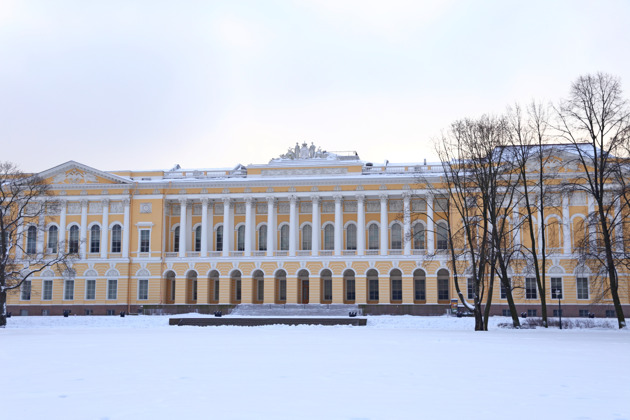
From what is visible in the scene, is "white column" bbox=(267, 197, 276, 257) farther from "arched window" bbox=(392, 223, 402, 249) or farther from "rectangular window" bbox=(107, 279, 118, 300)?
"rectangular window" bbox=(107, 279, 118, 300)

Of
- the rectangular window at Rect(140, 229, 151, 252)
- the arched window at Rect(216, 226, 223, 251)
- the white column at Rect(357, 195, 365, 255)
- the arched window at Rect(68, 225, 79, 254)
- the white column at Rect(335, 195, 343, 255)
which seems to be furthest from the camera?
the arched window at Rect(216, 226, 223, 251)

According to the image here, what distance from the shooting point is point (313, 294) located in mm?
64812

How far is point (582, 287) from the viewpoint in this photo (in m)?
59.5

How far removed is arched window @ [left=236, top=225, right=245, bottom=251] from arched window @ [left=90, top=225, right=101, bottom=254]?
1307 centimetres

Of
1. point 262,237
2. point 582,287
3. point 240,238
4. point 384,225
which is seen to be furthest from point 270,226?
point 582,287

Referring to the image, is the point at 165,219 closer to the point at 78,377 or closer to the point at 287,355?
the point at 287,355

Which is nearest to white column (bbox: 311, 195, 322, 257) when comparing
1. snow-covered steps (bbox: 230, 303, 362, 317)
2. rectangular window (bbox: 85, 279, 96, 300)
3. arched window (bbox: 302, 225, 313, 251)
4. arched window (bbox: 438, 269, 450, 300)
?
arched window (bbox: 302, 225, 313, 251)

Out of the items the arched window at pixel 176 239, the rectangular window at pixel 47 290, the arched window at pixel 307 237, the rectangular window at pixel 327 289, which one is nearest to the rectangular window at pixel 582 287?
the rectangular window at pixel 327 289

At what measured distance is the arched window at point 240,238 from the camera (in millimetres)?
69688

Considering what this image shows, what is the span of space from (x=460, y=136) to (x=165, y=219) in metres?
37.7

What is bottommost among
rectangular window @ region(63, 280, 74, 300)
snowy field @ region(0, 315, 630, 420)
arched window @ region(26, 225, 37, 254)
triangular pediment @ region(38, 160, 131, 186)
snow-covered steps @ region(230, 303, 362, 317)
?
snow-covered steps @ region(230, 303, 362, 317)

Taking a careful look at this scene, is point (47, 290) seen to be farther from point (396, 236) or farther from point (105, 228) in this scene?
point (396, 236)

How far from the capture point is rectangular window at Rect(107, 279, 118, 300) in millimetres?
65938

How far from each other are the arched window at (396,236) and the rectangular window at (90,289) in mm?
28278
